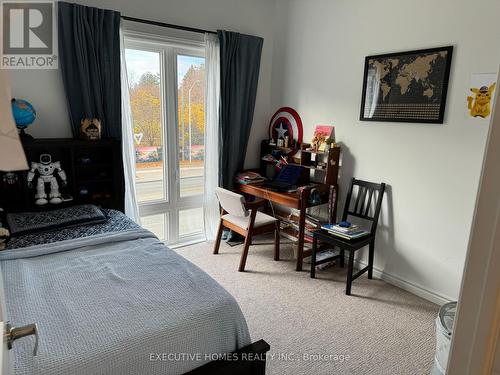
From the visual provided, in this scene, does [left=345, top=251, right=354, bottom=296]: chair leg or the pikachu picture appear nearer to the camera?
the pikachu picture

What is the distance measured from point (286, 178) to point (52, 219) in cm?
206

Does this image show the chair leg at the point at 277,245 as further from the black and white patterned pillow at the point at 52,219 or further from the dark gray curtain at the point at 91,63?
the dark gray curtain at the point at 91,63

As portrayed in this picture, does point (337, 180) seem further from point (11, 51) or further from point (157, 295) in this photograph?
point (11, 51)

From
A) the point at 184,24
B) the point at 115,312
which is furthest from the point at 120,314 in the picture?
the point at 184,24

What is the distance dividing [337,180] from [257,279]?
123 centimetres

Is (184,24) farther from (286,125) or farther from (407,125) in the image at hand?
(407,125)

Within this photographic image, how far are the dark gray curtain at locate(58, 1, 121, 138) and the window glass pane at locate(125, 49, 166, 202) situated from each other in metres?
0.28

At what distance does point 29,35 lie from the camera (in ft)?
7.98

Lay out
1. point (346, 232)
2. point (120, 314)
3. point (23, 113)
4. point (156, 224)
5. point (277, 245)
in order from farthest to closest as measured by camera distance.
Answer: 1. point (156, 224)
2. point (277, 245)
3. point (346, 232)
4. point (23, 113)
5. point (120, 314)

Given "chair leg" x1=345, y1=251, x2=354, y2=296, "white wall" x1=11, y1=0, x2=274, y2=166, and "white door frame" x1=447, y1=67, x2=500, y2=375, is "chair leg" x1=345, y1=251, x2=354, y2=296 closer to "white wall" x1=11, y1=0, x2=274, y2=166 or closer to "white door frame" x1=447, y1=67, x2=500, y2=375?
"white wall" x1=11, y1=0, x2=274, y2=166

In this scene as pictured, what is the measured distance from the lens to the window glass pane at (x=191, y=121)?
3.33 meters

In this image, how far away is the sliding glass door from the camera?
3.10 m

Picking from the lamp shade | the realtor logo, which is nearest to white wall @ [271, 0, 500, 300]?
the realtor logo

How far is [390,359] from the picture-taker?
2.00m
